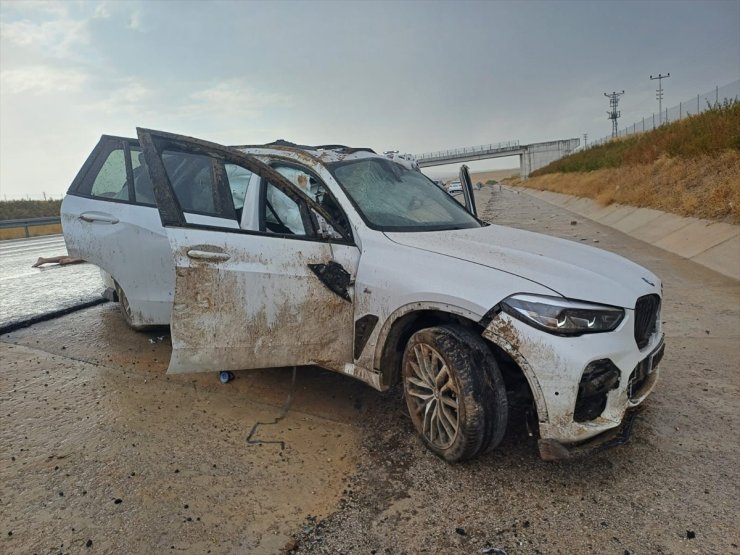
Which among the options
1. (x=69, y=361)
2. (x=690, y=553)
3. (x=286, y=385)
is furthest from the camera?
(x=69, y=361)

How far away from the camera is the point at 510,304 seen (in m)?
2.51

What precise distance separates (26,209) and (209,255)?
38602 millimetres

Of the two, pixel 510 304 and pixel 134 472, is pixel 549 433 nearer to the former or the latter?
pixel 510 304

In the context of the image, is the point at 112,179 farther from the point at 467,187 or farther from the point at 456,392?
the point at 456,392

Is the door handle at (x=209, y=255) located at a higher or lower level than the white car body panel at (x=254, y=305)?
higher

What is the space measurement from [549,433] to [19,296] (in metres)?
7.35

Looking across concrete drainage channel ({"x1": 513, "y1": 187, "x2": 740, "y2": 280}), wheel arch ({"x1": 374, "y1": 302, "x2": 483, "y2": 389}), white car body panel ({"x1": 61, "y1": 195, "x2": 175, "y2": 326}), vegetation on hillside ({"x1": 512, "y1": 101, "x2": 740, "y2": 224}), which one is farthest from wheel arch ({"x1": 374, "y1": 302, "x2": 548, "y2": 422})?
vegetation on hillside ({"x1": 512, "y1": 101, "x2": 740, "y2": 224})

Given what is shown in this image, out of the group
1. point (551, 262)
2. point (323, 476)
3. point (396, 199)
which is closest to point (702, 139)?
point (396, 199)

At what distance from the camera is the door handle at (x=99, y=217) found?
458cm

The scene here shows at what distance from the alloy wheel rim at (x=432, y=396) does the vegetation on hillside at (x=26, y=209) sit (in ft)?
117

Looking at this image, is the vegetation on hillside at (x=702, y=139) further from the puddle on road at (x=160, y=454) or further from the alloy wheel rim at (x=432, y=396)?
the puddle on road at (x=160, y=454)

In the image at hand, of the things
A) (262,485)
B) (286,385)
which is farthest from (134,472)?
(286,385)

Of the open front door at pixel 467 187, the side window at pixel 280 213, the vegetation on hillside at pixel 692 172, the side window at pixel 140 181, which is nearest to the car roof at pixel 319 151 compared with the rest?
the side window at pixel 280 213

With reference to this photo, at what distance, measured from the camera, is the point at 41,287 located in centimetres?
750
